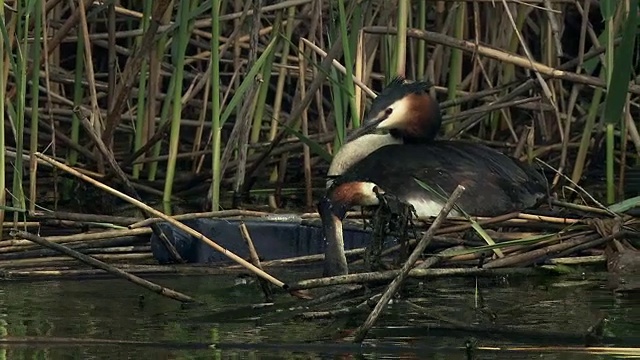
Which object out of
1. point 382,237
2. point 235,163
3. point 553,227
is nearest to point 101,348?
point 382,237

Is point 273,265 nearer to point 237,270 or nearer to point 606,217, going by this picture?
point 237,270

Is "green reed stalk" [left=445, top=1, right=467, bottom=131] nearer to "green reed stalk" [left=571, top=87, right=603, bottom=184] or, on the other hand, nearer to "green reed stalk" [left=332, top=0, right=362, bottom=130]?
"green reed stalk" [left=571, top=87, right=603, bottom=184]

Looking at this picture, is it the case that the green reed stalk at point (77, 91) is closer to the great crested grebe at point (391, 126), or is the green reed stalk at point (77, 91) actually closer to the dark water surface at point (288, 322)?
the great crested grebe at point (391, 126)

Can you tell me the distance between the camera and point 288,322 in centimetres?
396

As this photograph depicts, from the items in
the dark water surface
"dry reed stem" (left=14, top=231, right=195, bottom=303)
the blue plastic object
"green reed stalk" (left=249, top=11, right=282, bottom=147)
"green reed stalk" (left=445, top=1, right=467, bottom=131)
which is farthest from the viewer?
"green reed stalk" (left=445, top=1, right=467, bottom=131)

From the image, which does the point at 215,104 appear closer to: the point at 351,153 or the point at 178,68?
the point at 178,68

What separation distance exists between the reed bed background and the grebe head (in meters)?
0.10

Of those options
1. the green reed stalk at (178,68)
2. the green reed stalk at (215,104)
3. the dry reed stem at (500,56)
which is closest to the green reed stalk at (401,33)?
the dry reed stem at (500,56)

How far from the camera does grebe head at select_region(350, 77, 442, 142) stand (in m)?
5.84

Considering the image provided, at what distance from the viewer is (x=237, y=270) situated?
4961mm

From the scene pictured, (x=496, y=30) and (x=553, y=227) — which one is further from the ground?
(x=496, y=30)

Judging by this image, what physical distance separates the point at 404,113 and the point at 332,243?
1.59 meters

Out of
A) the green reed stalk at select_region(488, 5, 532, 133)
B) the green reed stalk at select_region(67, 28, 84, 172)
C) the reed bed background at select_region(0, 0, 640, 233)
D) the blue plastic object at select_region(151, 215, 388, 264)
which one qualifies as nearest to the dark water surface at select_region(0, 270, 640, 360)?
the blue plastic object at select_region(151, 215, 388, 264)

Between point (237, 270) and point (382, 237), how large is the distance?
2.24ft
